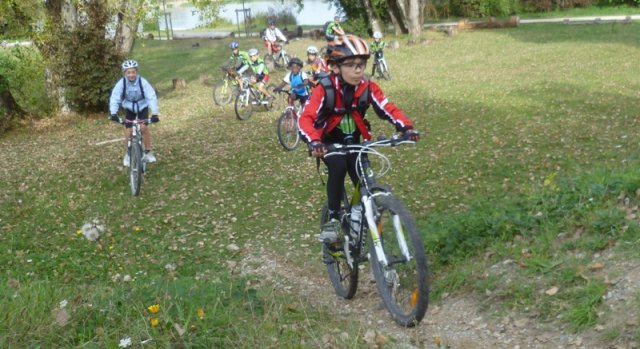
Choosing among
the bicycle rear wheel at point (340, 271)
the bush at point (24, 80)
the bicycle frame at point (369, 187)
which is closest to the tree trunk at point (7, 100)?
the bush at point (24, 80)

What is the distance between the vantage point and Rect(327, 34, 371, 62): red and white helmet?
533 cm

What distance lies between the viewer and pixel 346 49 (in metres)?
5.36

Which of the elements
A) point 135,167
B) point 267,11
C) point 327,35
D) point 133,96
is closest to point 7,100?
point 133,96

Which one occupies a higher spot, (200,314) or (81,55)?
(81,55)

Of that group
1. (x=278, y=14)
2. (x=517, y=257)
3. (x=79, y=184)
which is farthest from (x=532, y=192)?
(x=278, y=14)

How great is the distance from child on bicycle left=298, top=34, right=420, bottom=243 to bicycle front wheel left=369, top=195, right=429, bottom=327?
604mm

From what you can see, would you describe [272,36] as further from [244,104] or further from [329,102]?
[329,102]

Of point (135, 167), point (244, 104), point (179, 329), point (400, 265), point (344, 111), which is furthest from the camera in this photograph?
point (244, 104)

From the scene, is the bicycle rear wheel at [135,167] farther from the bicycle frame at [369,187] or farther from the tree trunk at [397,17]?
the tree trunk at [397,17]

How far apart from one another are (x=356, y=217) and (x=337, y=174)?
0.41 meters

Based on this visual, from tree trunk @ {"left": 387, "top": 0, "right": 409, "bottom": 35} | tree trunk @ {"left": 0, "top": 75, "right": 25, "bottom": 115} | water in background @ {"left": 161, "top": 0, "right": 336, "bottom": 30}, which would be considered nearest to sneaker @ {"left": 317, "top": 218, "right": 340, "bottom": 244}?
tree trunk @ {"left": 0, "top": 75, "right": 25, "bottom": 115}

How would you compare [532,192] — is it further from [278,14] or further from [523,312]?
[278,14]

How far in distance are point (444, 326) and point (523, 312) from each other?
0.63m

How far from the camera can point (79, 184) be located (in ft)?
38.1
